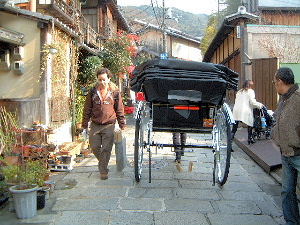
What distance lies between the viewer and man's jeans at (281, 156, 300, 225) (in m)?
3.55

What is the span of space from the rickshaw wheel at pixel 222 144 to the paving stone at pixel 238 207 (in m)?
0.54

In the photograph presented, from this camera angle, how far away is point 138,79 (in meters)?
5.40

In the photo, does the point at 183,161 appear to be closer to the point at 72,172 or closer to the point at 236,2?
the point at 72,172

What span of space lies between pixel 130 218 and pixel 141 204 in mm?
501

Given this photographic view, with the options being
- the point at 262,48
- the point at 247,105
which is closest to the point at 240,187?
the point at 247,105

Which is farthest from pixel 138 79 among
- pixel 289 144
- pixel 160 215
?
pixel 289 144

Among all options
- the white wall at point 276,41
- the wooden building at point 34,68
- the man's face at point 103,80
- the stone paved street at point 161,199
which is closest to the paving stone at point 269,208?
the stone paved street at point 161,199

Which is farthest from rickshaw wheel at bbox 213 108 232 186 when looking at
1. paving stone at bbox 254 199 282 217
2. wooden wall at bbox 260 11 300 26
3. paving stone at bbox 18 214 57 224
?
wooden wall at bbox 260 11 300 26

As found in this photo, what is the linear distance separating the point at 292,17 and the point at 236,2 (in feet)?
31.5

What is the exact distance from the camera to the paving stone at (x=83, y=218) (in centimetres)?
381

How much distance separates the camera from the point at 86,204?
441cm

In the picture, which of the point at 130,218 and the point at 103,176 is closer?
the point at 130,218

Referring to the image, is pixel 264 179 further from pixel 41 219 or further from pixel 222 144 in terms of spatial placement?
pixel 41 219

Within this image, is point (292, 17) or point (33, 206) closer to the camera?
point (33, 206)
